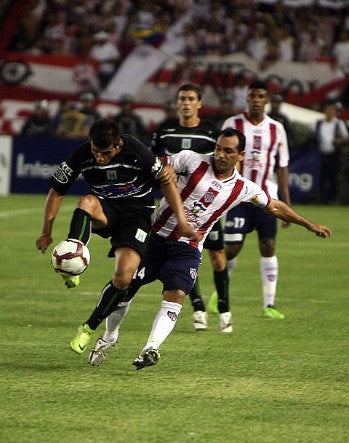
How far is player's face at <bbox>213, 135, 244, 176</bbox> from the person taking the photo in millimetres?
7793

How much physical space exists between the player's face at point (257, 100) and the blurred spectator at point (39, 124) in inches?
496

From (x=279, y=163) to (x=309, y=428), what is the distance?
15.9 ft

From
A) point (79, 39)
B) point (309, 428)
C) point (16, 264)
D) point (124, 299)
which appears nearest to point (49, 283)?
point (16, 264)

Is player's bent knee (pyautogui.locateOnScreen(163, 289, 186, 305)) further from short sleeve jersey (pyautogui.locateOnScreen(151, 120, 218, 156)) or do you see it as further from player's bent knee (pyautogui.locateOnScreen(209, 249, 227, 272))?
short sleeve jersey (pyautogui.locateOnScreen(151, 120, 218, 156))

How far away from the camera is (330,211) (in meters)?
20.7

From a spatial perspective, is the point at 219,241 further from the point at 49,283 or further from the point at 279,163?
the point at 49,283

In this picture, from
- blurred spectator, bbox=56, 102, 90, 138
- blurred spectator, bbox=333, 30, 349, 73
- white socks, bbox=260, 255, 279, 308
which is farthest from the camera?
blurred spectator, bbox=333, 30, 349, 73

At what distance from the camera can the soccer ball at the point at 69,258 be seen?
715 cm

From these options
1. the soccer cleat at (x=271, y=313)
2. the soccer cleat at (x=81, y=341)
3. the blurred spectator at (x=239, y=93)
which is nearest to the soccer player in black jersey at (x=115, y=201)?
the soccer cleat at (x=81, y=341)

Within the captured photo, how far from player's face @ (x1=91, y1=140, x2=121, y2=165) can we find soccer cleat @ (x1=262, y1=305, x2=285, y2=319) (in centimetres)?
304

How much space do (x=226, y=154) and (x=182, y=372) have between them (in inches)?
58.1

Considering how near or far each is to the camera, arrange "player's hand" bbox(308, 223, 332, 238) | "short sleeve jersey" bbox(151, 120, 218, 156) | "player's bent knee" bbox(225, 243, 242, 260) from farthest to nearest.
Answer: "player's bent knee" bbox(225, 243, 242, 260) → "short sleeve jersey" bbox(151, 120, 218, 156) → "player's hand" bbox(308, 223, 332, 238)

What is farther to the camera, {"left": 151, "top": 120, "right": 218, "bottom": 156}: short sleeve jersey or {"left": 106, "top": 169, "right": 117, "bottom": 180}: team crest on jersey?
{"left": 151, "top": 120, "right": 218, "bottom": 156}: short sleeve jersey

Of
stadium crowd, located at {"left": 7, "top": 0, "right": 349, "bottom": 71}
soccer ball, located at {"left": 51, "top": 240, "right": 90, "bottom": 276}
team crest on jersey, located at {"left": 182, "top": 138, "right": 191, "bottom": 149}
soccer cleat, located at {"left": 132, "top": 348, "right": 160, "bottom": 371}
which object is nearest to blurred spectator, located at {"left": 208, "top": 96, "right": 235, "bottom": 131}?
stadium crowd, located at {"left": 7, "top": 0, "right": 349, "bottom": 71}
